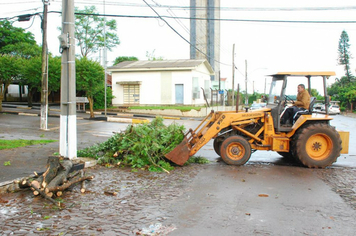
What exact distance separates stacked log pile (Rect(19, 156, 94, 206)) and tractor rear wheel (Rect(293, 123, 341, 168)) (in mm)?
5841

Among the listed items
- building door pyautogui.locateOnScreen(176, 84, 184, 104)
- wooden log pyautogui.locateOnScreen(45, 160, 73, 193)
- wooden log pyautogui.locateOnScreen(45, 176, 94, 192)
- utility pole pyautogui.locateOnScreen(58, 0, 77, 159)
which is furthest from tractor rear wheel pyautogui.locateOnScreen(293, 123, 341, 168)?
building door pyautogui.locateOnScreen(176, 84, 184, 104)

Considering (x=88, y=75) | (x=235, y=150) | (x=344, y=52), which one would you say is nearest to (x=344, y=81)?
(x=344, y=52)

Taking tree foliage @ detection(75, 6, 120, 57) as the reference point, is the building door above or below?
below

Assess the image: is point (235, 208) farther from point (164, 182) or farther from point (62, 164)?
point (62, 164)

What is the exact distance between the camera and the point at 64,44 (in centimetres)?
884

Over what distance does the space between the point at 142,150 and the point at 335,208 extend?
4.97 metres

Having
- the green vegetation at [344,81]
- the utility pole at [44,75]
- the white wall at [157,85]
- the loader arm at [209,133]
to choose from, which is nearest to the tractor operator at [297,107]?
the loader arm at [209,133]

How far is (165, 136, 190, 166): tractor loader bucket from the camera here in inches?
360

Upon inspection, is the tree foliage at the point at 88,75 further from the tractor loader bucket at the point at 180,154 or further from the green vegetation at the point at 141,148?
the tractor loader bucket at the point at 180,154

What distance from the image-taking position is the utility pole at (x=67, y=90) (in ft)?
29.1

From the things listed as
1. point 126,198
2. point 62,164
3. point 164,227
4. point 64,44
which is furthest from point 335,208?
point 64,44

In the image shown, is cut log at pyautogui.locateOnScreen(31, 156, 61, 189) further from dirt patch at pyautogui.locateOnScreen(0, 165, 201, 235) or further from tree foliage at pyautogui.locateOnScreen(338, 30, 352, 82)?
tree foliage at pyautogui.locateOnScreen(338, 30, 352, 82)

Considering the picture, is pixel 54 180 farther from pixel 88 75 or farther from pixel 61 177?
pixel 88 75

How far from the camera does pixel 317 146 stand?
31.4 feet
